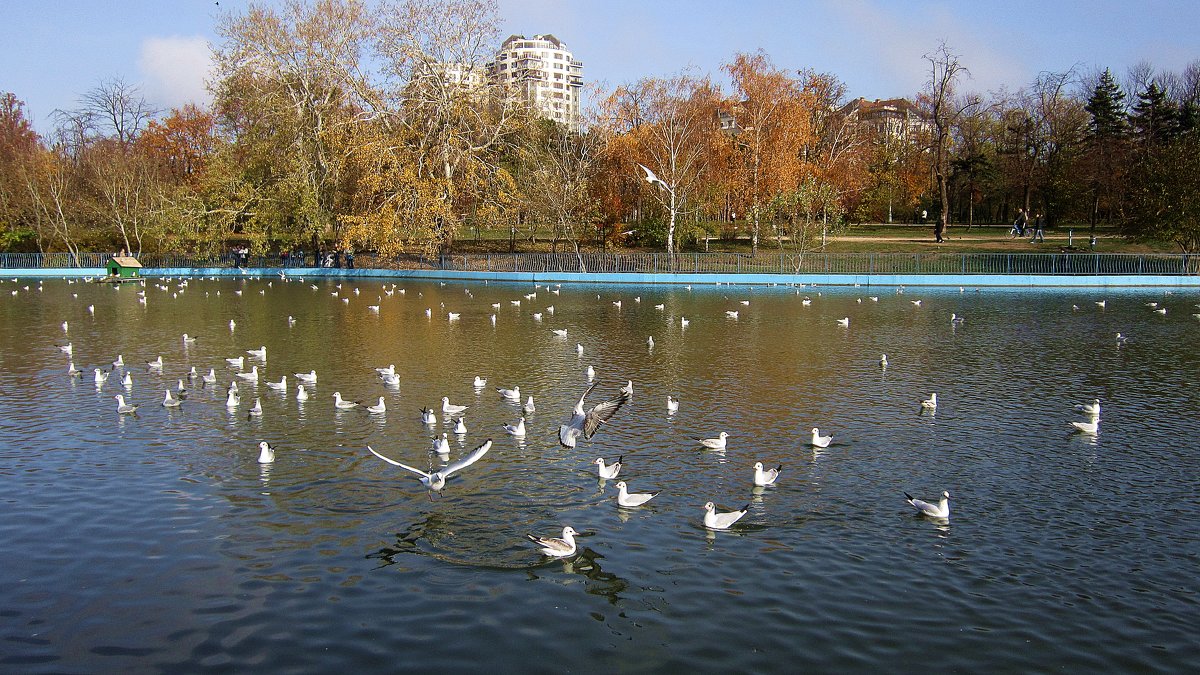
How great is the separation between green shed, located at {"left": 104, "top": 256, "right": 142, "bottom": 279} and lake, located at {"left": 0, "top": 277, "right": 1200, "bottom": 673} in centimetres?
3504

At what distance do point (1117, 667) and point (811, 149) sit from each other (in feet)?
208

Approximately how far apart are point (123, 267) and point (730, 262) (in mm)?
39126

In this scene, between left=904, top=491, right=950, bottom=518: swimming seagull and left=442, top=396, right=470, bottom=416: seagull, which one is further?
left=442, top=396, right=470, bottom=416: seagull

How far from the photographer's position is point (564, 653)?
812 cm

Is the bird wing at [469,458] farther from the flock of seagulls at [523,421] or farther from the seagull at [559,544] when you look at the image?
the seagull at [559,544]

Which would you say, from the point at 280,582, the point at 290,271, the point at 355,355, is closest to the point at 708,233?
the point at 290,271

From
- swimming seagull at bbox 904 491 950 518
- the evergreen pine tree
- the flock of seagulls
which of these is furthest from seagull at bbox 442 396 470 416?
the evergreen pine tree

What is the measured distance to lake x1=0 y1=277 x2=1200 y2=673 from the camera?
27.2ft

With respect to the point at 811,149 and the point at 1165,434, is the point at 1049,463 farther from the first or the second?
the point at 811,149

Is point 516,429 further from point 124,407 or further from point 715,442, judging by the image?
point 124,407

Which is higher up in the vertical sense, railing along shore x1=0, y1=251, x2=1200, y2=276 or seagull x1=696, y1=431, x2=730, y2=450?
railing along shore x1=0, y1=251, x2=1200, y2=276

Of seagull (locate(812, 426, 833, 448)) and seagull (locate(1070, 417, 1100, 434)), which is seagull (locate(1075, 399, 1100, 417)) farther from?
seagull (locate(812, 426, 833, 448))

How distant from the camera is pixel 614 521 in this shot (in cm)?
1131

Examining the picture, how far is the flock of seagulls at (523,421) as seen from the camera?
11.0 m
